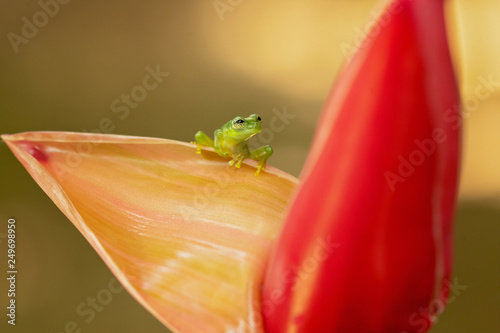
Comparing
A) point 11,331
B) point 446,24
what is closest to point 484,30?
point 446,24

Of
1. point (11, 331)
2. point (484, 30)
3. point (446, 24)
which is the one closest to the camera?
point (446, 24)

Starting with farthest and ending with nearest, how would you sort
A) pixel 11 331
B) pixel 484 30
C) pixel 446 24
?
pixel 11 331 → pixel 484 30 → pixel 446 24

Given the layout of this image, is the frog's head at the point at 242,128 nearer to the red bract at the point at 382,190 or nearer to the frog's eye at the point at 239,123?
the frog's eye at the point at 239,123

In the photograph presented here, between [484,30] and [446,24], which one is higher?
[484,30]

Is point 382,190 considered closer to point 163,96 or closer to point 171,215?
point 171,215

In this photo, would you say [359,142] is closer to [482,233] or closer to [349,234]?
[349,234]

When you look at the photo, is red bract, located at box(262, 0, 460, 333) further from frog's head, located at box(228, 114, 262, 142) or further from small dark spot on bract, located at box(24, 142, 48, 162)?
frog's head, located at box(228, 114, 262, 142)

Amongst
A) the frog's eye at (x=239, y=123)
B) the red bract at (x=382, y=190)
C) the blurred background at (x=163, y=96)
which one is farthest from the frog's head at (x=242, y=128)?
the red bract at (x=382, y=190)
